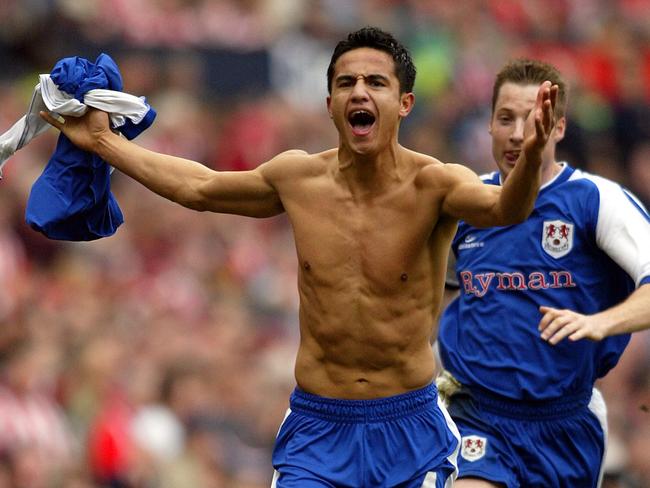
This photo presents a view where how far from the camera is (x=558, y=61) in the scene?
18.8 m

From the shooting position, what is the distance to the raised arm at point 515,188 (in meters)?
6.04

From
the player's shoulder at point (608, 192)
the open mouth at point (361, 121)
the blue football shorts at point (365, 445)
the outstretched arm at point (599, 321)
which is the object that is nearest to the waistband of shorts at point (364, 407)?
the blue football shorts at point (365, 445)

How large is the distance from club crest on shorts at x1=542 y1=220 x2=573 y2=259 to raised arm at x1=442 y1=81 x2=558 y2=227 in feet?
3.44

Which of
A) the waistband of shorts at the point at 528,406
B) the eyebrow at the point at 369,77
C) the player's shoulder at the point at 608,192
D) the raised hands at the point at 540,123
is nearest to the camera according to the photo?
the raised hands at the point at 540,123

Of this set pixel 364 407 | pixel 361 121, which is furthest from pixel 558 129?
pixel 364 407

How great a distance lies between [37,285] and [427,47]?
677 centimetres

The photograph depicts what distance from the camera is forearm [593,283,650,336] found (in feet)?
21.9

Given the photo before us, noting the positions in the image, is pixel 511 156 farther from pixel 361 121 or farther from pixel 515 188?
pixel 515 188

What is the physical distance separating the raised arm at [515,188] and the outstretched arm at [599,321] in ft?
1.36

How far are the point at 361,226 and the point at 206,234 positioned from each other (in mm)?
7039

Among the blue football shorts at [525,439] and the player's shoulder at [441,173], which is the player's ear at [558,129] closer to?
the player's shoulder at [441,173]

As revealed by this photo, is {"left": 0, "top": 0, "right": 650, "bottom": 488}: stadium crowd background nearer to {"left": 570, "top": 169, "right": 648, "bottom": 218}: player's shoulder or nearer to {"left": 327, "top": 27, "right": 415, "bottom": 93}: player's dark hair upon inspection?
{"left": 570, "top": 169, "right": 648, "bottom": 218}: player's shoulder

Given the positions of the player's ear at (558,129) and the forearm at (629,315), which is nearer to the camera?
the forearm at (629,315)

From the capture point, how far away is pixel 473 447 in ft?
24.6
